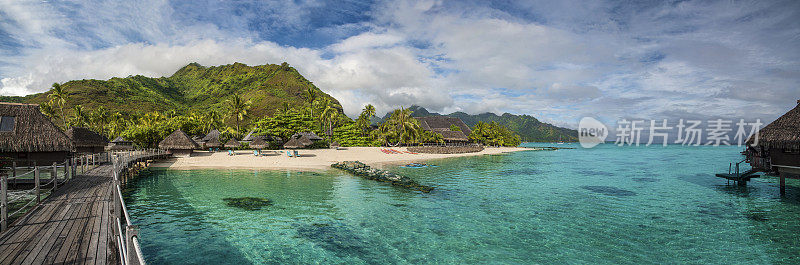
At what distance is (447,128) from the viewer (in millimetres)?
76688

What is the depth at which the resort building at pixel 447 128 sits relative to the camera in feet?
235

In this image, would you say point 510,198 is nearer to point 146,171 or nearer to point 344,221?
point 344,221

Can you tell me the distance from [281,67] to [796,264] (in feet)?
630

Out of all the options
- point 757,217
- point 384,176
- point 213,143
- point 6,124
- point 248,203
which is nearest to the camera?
point 6,124

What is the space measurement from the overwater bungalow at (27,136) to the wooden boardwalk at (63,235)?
688 centimetres

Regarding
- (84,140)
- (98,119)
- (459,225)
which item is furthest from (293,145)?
(98,119)

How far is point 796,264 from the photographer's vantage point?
32.8 feet

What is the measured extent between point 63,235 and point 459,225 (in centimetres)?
1193

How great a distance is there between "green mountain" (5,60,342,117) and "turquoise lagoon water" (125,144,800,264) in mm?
60518

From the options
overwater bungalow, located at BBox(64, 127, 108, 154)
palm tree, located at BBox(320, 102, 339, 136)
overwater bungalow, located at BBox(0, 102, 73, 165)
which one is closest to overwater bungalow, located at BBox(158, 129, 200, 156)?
overwater bungalow, located at BBox(64, 127, 108, 154)

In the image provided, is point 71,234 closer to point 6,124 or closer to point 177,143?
point 6,124

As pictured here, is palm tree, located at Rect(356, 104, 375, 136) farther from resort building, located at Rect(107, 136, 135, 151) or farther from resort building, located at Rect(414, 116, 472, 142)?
resort building, located at Rect(107, 136, 135, 151)

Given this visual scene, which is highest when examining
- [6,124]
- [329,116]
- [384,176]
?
[329,116]

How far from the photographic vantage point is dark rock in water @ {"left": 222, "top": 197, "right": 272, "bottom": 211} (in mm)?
15887
